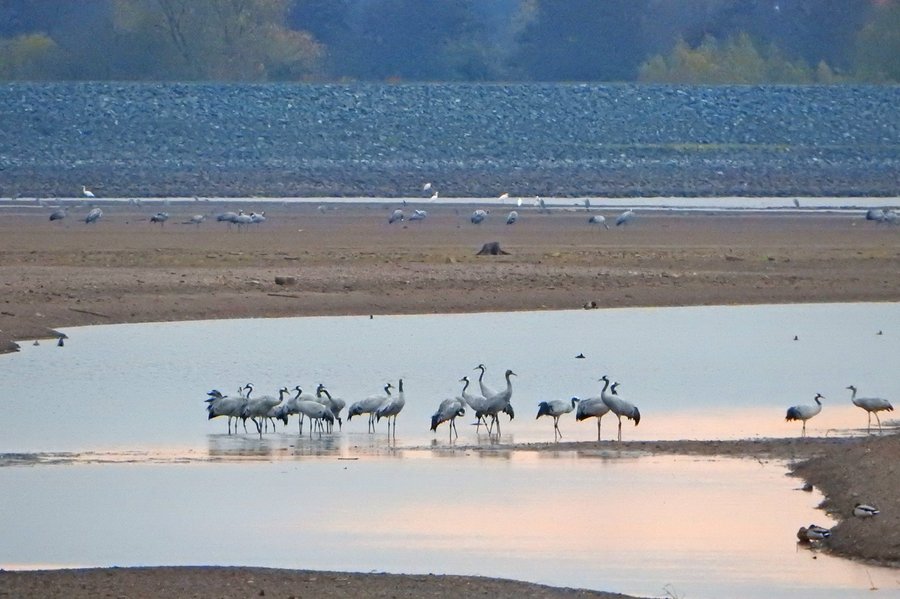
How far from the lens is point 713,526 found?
36.4 ft

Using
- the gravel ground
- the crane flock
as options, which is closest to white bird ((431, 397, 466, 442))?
the crane flock

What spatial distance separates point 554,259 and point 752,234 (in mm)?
7287

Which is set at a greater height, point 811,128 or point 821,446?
point 811,128

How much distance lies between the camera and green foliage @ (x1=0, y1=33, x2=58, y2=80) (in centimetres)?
6128

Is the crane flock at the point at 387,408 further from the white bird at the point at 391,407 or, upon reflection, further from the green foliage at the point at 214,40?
the green foliage at the point at 214,40

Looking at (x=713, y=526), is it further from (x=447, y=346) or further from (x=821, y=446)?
(x=447, y=346)

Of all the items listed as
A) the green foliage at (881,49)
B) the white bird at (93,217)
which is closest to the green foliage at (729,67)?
the green foliage at (881,49)

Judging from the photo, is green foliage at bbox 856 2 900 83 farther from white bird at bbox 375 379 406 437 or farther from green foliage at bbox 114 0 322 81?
white bird at bbox 375 379 406 437

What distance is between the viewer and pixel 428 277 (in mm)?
26125

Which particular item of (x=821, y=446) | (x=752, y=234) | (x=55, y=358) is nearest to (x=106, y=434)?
(x=55, y=358)

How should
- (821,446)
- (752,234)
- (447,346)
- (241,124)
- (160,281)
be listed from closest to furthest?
(821,446), (447,346), (160,281), (752,234), (241,124)

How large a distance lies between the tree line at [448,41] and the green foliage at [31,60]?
0.05 meters

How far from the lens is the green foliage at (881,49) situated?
63469 millimetres

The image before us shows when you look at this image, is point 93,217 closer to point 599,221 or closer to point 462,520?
point 599,221
